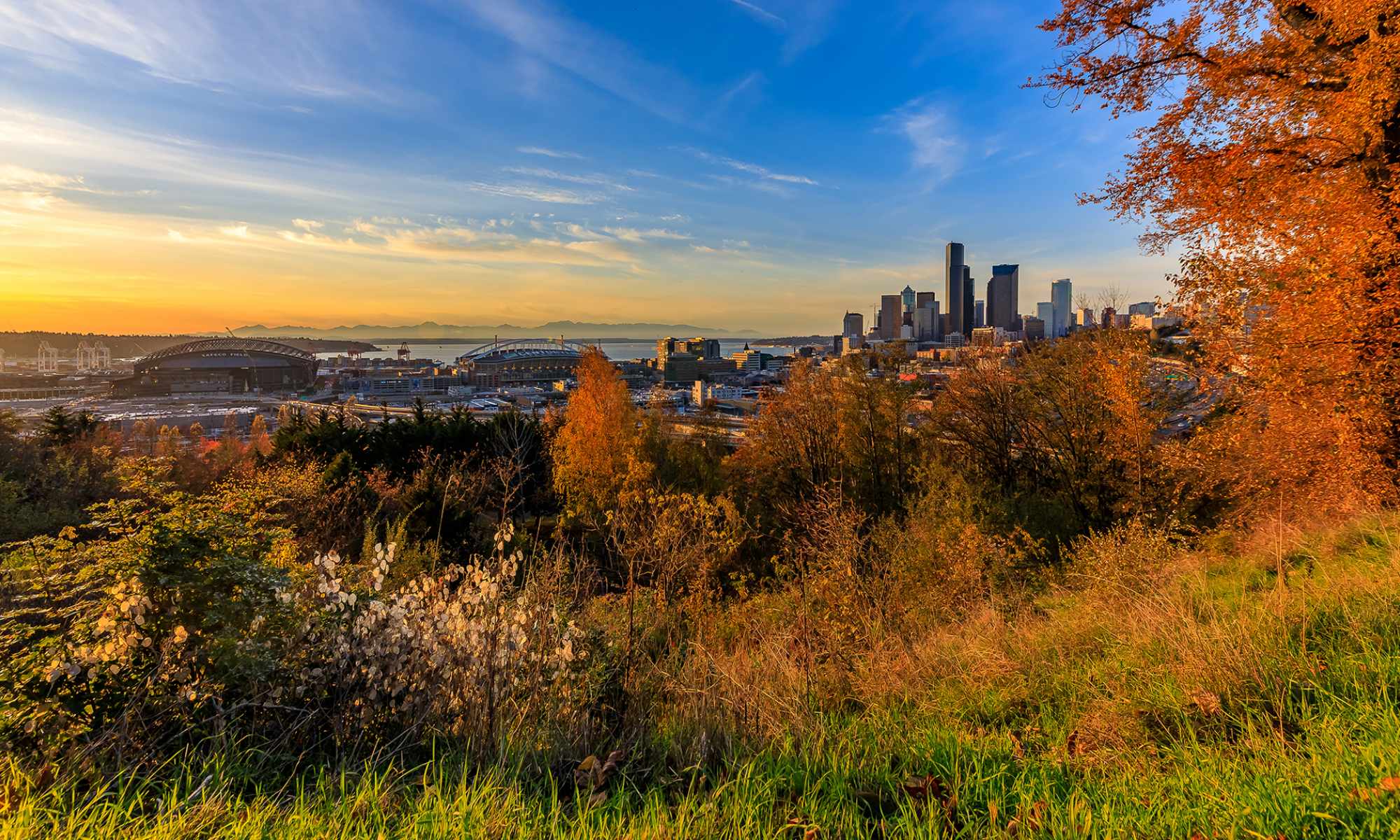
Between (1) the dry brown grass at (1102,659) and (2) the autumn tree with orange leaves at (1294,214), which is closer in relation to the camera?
(1) the dry brown grass at (1102,659)

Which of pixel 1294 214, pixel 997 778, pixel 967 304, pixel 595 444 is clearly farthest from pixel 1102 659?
pixel 967 304

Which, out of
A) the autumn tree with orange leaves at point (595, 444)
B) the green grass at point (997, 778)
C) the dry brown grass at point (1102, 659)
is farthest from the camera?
the autumn tree with orange leaves at point (595, 444)

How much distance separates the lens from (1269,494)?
9.65 m

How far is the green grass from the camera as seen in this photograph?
2.22 m

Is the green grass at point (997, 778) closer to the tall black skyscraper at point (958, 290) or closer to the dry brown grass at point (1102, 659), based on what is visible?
the dry brown grass at point (1102, 659)

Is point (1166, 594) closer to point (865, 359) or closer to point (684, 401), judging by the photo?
point (865, 359)

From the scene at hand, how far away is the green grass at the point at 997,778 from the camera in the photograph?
2219 millimetres

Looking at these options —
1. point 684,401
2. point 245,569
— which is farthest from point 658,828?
point 684,401

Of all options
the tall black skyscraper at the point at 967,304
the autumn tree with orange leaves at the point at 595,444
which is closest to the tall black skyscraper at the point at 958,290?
the tall black skyscraper at the point at 967,304

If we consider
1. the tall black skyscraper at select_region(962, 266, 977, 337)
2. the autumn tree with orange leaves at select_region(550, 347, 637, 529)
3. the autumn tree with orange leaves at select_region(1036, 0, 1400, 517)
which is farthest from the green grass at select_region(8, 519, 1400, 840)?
the tall black skyscraper at select_region(962, 266, 977, 337)

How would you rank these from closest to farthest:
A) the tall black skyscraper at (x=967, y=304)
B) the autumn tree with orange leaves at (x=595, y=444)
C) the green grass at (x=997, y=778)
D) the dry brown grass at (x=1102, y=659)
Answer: the green grass at (x=997, y=778)
the dry brown grass at (x=1102, y=659)
the autumn tree with orange leaves at (x=595, y=444)
the tall black skyscraper at (x=967, y=304)

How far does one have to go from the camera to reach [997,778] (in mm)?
2721

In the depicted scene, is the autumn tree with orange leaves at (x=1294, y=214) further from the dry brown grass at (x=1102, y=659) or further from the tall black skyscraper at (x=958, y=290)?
the tall black skyscraper at (x=958, y=290)

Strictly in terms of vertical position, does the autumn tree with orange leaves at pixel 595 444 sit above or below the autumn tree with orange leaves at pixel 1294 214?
below
